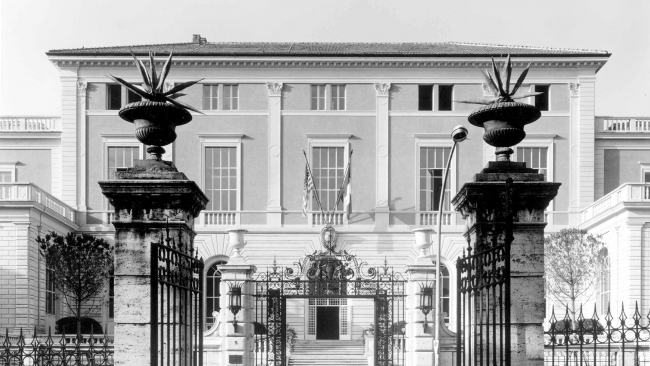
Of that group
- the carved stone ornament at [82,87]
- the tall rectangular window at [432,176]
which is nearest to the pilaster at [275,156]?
the tall rectangular window at [432,176]

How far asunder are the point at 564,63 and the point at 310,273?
23.7 metres

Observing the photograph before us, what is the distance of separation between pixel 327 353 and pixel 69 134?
16092mm

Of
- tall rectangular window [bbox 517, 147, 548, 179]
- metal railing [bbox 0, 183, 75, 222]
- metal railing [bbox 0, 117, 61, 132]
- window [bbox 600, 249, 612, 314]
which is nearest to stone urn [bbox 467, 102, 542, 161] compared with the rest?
metal railing [bbox 0, 183, 75, 222]

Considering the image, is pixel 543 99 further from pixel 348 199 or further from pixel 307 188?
pixel 307 188

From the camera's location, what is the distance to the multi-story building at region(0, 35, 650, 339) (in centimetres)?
3791

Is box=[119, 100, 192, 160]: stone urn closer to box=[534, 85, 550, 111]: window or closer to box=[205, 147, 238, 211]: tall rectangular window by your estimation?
box=[205, 147, 238, 211]: tall rectangular window

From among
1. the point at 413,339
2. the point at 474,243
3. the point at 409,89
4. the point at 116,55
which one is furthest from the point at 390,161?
the point at 474,243

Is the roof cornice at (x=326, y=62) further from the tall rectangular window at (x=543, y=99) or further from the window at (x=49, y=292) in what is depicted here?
the window at (x=49, y=292)

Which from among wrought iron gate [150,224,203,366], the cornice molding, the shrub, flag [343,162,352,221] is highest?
the cornice molding

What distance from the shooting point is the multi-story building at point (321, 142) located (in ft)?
124

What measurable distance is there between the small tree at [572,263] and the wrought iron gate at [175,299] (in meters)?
25.9

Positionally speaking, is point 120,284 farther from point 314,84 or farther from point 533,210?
point 314,84

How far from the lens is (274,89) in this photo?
39.0 metres

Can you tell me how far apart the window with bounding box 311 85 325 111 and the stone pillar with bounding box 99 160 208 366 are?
30.7 meters
